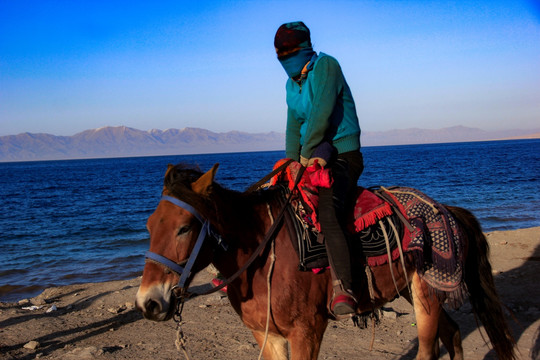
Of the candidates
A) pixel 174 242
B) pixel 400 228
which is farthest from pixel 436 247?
pixel 174 242

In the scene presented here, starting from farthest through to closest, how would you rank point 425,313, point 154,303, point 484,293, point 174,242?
point 484,293 < point 425,313 < point 174,242 < point 154,303

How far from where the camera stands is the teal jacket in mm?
3393

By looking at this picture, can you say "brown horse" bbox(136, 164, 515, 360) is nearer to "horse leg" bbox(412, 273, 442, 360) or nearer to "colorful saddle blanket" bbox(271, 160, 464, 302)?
"horse leg" bbox(412, 273, 442, 360)

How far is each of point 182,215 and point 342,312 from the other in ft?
4.58

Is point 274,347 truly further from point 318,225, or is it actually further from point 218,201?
point 218,201

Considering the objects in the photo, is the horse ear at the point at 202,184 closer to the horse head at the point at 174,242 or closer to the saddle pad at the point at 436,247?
the horse head at the point at 174,242

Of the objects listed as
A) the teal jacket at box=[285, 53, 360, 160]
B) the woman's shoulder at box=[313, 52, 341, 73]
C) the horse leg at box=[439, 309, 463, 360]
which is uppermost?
the woman's shoulder at box=[313, 52, 341, 73]

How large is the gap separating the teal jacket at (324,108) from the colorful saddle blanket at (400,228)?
0.34 m

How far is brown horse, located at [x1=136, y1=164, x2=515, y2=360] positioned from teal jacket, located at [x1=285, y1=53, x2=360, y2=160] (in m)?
0.66

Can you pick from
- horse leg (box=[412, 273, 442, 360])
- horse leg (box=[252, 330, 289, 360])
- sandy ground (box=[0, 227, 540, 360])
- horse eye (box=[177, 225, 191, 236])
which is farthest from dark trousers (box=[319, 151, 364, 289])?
sandy ground (box=[0, 227, 540, 360])

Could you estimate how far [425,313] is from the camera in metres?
4.00

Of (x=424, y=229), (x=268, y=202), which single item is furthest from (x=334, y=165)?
(x=424, y=229)

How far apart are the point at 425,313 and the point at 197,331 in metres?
3.85

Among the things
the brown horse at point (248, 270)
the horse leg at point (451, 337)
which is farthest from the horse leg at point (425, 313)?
the horse leg at point (451, 337)
